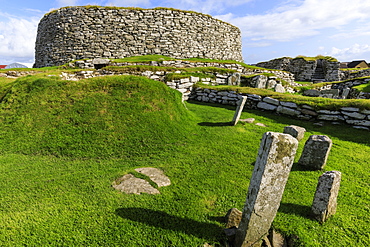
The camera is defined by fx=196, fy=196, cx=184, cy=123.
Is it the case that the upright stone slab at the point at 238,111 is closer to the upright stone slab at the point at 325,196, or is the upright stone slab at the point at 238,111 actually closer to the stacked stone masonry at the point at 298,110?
the stacked stone masonry at the point at 298,110

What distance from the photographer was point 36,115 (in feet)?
26.9

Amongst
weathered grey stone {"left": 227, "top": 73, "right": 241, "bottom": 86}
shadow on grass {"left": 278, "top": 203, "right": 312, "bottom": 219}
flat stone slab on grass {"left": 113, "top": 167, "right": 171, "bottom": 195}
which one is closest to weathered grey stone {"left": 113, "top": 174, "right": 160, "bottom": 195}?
flat stone slab on grass {"left": 113, "top": 167, "right": 171, "bottom": 195}

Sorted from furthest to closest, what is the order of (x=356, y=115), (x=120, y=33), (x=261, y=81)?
(x=120, y=33), (x=261, y=81), (x=356, y=115)

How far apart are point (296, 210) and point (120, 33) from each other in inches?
1030

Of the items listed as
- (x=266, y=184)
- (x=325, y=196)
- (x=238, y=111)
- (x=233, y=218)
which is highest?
(x=238, y=111)

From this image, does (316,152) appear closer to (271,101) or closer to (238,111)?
(238,111)

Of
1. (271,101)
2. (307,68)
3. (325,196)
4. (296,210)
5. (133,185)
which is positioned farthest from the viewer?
(307,68)

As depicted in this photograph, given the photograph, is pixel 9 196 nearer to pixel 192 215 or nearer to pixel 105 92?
pixel 192 215

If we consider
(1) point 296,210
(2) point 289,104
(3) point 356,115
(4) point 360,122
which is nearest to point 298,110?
(2) point 289,104

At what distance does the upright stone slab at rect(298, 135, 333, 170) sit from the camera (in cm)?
557

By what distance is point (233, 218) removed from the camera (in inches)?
147

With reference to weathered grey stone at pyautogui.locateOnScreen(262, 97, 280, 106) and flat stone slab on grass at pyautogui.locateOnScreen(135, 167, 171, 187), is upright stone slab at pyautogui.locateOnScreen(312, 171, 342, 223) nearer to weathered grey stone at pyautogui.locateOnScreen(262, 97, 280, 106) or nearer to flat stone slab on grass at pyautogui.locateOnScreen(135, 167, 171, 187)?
flat stone slab on grass at pyautogui.locateOnScreen(135, 167, 171, 187)

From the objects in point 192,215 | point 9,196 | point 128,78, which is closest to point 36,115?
point 128,78

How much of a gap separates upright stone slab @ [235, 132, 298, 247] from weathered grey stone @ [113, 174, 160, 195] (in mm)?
2269
